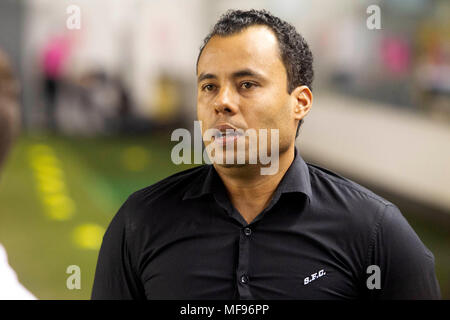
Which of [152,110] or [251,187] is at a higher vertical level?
[251,187]

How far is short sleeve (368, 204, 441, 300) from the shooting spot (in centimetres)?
132

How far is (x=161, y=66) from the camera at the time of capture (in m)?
9.32

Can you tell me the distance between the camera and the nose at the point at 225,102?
1.33 metres

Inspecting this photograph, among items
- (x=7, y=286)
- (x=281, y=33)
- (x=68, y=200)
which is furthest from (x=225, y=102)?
(x=68, y=200)

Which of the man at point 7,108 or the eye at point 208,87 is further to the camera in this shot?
the eye at point 208,87

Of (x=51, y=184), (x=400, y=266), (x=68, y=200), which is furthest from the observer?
(x=51, y=184)

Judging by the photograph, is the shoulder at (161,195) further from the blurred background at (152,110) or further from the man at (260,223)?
the blurred background at (152,110)

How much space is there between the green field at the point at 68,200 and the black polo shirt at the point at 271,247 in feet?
7.04

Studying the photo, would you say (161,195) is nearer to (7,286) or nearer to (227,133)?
(227,133)

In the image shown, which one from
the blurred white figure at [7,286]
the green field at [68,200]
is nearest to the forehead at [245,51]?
the blurred white figure at [7,286]

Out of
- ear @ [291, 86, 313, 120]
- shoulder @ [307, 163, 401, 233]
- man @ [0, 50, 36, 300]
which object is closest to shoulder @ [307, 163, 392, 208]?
shoulder @ [307, 163, 401, 233]

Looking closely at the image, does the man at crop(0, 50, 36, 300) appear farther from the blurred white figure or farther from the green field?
the green field

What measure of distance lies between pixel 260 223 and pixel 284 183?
0.10 metres

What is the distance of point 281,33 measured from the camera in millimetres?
1362
